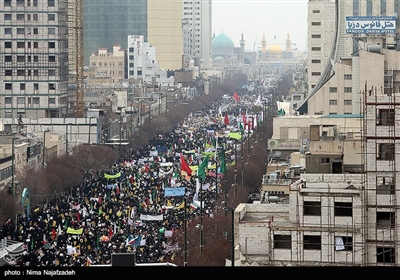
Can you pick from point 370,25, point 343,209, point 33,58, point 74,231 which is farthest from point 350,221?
point 33,58

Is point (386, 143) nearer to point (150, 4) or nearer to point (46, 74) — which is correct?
point (46, 74)

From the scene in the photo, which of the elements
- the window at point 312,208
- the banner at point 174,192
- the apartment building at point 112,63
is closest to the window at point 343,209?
the window at point 312,208

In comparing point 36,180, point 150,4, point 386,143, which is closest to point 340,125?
point 36,180

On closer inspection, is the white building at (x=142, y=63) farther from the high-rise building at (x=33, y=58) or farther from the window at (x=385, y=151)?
the window at (x=385, y=151)

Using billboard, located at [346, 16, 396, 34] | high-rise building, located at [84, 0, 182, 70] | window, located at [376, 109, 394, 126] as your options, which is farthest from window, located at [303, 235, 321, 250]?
high-rise building, located at [84, 0, 182, 70]

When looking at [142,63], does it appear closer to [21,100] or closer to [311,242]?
[21,100]

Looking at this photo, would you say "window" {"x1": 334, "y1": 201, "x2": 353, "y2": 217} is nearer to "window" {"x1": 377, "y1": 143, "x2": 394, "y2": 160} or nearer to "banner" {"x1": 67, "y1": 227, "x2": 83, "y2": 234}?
"window" {"x1": 377, "y1": 143, "x2": 394, "y2": 160}
